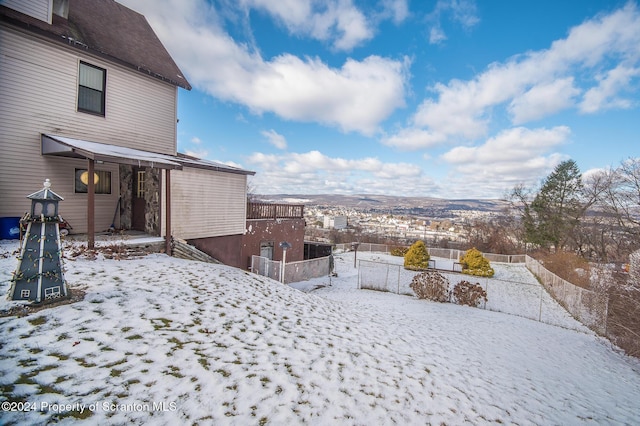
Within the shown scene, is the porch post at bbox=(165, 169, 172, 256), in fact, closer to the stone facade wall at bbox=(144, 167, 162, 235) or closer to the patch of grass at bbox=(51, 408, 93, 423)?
the stone facade wall at bbox=(144, 167, 162, 235)

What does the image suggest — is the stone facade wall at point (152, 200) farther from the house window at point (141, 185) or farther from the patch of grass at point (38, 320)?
the patch of grass at point (38, 320)

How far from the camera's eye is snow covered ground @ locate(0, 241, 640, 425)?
2891 mm

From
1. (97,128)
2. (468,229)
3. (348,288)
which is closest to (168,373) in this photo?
(97,128)

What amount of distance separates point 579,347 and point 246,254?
12973 millimetres

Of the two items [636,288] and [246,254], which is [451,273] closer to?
[636,288]

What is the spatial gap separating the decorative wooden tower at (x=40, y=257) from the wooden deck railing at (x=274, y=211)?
34.0 feet

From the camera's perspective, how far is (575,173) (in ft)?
90.9

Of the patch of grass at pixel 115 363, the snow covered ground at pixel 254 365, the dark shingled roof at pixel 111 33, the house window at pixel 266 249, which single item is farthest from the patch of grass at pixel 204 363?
the house window at pixel 266 249

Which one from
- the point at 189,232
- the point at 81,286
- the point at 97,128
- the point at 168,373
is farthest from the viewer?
the point at 189,232

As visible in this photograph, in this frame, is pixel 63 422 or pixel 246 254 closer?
pixel 63 422

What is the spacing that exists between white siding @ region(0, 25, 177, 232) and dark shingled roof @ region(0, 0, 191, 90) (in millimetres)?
369

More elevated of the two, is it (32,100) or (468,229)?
(32,100)

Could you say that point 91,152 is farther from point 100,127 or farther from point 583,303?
point 583,303

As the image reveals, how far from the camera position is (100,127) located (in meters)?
9.57
